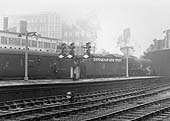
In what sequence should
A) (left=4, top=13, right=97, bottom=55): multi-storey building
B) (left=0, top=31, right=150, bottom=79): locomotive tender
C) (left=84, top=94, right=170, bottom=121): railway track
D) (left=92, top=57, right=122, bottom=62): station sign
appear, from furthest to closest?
(left=4, top=13, right=97, bottom=55): multi-storey building
(left=92, top=57, right=122, bottom=62): station sign
(left=0, top=31, right=150, bottom=79): locomotive tender
(left=84, top=94, right=170, bottom=121): railway track

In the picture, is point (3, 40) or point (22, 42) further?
point (22, 42)

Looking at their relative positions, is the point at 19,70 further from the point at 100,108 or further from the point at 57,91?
the point at 100,108

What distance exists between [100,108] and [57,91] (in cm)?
575

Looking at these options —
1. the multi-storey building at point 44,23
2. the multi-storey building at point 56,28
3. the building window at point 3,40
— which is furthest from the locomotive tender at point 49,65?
the multi-storey building at point 44,23

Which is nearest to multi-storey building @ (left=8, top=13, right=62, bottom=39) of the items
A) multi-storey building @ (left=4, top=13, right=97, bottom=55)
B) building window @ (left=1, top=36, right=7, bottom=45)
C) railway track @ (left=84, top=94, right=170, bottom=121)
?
multi-storey building @ (left=4, top=13, right=97, bottom=55)

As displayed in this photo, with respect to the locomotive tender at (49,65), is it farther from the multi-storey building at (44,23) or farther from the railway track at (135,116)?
the multi-storey building at (44,23)

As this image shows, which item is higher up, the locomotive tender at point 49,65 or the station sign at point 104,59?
the station sign at point 104,59

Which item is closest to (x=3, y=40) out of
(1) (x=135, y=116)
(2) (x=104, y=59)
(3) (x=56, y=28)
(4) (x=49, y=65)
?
(2) (x=104, y=59)

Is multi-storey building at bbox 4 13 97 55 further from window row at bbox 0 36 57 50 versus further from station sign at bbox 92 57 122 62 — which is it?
station sign at bbox 92 57 122 62

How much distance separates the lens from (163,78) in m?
34.8

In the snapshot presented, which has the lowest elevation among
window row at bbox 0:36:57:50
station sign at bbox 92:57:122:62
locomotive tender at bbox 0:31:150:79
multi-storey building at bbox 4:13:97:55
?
locomotive tender at bbox 0:31:150:79

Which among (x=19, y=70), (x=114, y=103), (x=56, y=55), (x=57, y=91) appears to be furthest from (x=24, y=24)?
(x=114, y=103)

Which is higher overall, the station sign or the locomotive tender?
the station sign

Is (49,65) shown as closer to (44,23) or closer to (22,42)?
(22,42)
